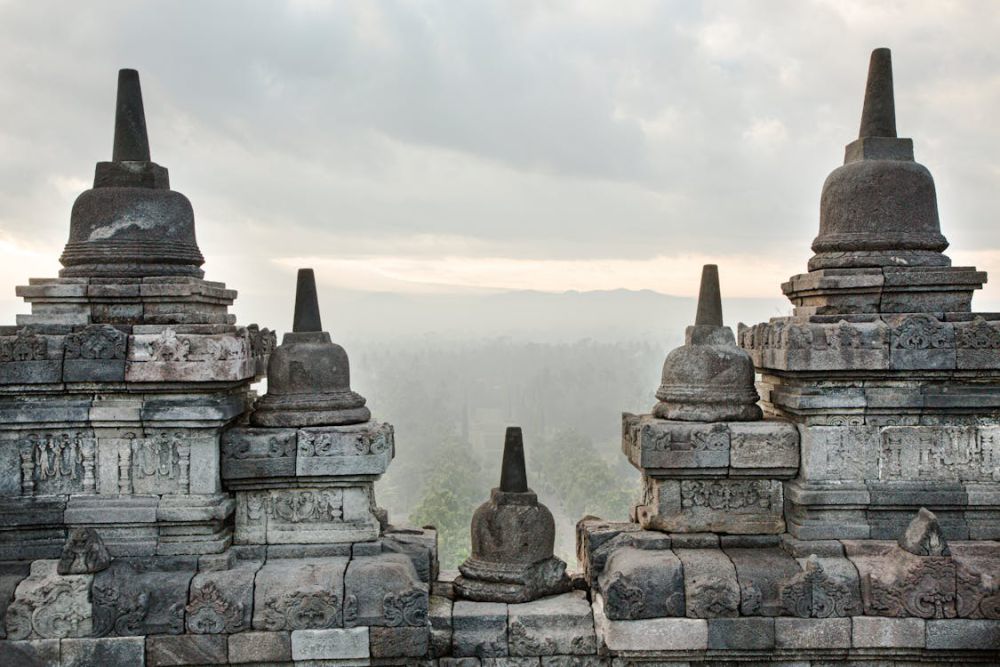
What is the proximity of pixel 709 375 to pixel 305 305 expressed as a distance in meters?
2.81

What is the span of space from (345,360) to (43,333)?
191cm

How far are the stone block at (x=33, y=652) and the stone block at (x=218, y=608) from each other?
766 mm

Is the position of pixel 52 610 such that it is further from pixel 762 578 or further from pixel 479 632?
pixel 762 578

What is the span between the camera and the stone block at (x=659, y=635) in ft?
16.9

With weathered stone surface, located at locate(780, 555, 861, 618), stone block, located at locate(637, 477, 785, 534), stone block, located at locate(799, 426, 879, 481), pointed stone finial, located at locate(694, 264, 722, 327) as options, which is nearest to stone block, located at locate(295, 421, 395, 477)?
stone block, located at locate(637, 477, 785, 534)

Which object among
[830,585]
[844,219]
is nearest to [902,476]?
[830,585]

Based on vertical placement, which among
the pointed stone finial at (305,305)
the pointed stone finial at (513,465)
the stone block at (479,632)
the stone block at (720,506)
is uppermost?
the pointed stone finial at (305,305)

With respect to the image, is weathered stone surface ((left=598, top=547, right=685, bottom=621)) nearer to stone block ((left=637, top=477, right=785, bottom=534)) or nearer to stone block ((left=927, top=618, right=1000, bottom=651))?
stone block ((left=637, top=477, right=785, bottom=534))

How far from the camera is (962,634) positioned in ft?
16.7

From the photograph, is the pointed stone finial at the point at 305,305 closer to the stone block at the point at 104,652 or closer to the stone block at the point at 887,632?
the stone block at the point at 104,652

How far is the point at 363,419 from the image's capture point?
5.80m

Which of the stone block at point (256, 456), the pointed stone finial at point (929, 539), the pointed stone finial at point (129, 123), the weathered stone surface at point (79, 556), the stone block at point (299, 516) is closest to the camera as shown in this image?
the weathered stone surface at point (79, 556)

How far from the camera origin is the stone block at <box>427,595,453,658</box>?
210 inches

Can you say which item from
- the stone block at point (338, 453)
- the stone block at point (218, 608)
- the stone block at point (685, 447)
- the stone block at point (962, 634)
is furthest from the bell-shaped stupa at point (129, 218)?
the stone block at point (962, 634)
